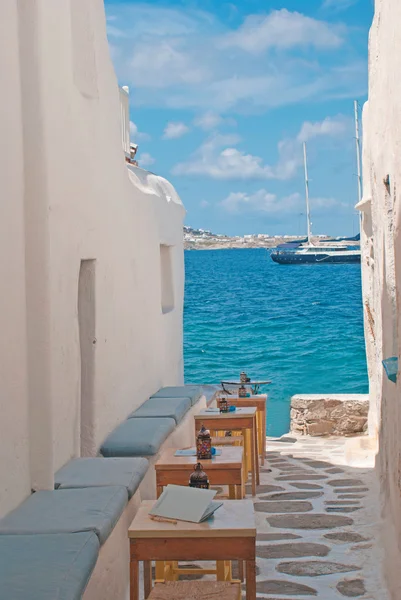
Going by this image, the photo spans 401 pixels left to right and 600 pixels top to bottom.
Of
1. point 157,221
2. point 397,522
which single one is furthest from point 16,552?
point 157,221

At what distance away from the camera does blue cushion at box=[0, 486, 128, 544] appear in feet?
15.5

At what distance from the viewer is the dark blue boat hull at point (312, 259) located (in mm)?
78312

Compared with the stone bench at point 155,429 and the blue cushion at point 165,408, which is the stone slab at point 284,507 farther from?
the blue cushion at point 165,408

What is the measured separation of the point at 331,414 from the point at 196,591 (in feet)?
28.3

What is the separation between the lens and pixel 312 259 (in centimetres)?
7912

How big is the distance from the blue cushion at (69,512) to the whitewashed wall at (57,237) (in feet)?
Answer: 0.46

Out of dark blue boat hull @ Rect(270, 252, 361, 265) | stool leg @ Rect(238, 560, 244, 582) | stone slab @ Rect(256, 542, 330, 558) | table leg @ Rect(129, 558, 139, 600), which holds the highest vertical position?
dark blue boat hull @ Rect(270, 252, 361, 265)

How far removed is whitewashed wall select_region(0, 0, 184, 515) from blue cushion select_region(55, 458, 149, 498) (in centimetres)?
13

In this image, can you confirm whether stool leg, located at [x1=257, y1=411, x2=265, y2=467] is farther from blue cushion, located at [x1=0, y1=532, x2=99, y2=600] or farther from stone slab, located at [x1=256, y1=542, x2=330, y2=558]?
blue cushion, located at [x1=0, y1=532, x2=99, y2=600]

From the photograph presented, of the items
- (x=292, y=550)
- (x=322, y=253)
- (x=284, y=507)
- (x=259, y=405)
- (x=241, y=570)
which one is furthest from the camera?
(x=322, y=253)

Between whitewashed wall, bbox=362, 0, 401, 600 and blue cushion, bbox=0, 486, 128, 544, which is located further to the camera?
whitewashed wall, bbox=362, 0, 401, 600

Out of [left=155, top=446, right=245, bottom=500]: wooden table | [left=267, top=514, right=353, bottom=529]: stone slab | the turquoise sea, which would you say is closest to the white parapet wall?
[left=267, top=514, right=353, bottom=529]: stone slab

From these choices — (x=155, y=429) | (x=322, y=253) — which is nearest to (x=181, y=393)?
(x=155, y=429)

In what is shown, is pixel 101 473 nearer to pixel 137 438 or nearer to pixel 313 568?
pixel 137 438
